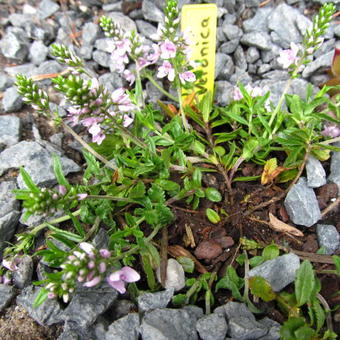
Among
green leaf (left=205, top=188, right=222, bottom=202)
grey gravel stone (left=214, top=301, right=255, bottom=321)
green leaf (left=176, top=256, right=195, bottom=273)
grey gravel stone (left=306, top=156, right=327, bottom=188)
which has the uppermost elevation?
grey gravel stone (left=306, top=156, right=327, bottom=188)

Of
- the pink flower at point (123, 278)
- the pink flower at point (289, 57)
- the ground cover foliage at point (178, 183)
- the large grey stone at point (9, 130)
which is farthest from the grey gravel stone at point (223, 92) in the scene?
the pink flower at point (123, 278)

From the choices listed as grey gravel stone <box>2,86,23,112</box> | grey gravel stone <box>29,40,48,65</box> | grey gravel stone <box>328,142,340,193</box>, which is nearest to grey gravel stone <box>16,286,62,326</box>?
grey gravel stone <box>2,86,23,112</box>

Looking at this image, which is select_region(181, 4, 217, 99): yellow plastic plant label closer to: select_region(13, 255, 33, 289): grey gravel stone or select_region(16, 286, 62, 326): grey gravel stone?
select_region(13, 255, 33, 289): grey gravel stone

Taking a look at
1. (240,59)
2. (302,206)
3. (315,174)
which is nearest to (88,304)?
(302,206)

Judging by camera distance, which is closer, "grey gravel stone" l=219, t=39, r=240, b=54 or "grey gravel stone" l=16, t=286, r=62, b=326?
"grey gravel stone" l=16, t=286, r=62, b=326

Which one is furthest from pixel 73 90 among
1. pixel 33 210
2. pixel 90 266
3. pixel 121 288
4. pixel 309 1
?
pixel 309 1

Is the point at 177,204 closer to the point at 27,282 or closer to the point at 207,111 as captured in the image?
the point at 207,111

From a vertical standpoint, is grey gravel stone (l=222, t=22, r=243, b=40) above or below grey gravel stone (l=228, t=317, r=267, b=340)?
above

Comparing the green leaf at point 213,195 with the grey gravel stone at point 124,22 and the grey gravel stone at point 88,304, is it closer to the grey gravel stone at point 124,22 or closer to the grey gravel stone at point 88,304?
the grey gravel stone at point 88,304
